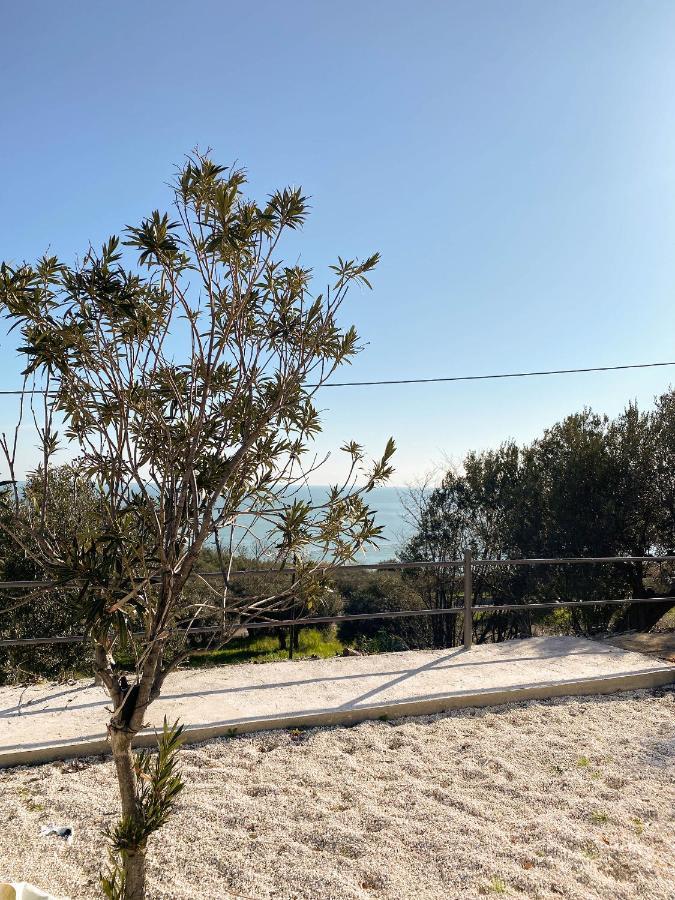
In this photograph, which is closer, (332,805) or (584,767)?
(332,805)

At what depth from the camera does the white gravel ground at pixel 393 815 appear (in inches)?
95.3

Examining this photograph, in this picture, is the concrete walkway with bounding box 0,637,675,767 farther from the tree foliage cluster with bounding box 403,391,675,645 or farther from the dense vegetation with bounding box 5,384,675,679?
the tree foliage cluster with bounding box 403,391,675,645

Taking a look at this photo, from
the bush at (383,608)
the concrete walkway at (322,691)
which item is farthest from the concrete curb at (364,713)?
the bush at (383,608)

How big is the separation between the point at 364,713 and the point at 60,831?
6.26ft

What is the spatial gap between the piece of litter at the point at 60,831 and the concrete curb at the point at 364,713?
75cm

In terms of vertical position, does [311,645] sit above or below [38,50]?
below

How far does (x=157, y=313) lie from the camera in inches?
82.8

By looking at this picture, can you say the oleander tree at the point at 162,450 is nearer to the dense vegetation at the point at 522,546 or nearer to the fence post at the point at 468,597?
the fence post at the point at 468,597

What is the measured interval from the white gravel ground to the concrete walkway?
15 centimetres

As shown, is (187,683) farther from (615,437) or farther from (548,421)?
(548,421)

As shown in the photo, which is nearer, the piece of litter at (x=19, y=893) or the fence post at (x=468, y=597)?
the piece of litter at (x=19, y=893)

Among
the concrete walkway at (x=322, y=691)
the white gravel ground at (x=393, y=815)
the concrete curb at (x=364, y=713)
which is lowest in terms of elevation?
the white gravel ground at (x=393, y=815)

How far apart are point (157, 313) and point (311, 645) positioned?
42.1 ft

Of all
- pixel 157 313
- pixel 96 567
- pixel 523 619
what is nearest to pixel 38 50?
pixel 157 313
